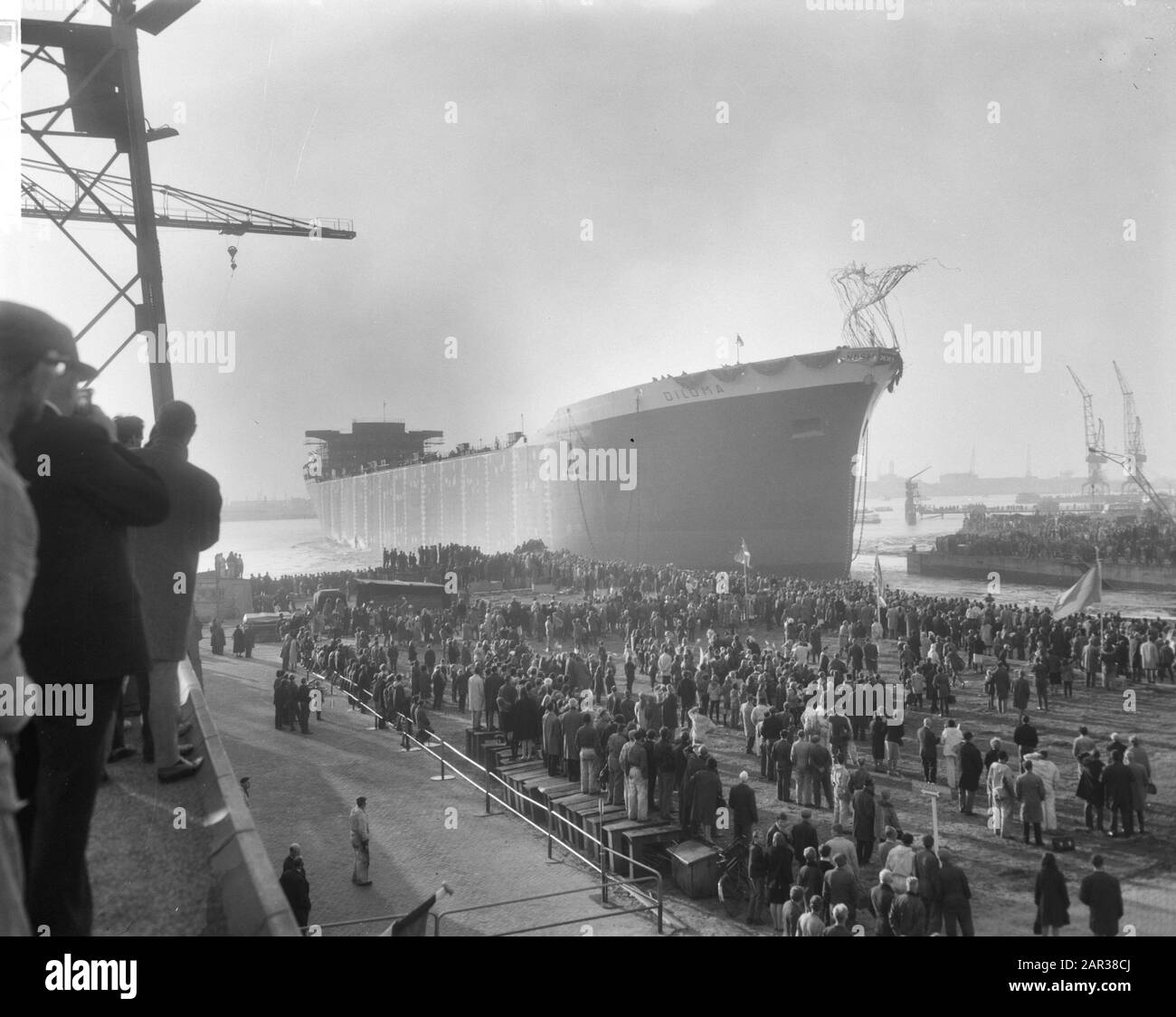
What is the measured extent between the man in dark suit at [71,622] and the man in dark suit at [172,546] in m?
1.26

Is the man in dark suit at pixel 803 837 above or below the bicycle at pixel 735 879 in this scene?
above

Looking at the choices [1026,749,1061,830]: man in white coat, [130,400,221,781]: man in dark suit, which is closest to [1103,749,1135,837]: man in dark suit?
[1026,749,1061,830]: man in white coat

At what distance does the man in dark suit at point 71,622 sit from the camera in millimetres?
1938

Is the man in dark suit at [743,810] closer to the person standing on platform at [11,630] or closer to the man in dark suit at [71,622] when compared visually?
the man in dark suit at [71,622]

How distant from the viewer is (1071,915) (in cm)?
660

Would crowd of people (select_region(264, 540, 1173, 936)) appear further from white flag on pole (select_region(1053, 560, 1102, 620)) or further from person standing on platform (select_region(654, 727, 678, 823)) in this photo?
white flag on pole (select_region(1053, 560, 1102, 620))

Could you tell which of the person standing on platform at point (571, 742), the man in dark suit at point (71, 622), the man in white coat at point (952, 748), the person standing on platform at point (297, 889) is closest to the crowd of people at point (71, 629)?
the man in dark suit at point (71, 622)

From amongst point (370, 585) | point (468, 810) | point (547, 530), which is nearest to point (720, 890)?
point (468, 810)

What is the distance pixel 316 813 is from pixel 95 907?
732 cm

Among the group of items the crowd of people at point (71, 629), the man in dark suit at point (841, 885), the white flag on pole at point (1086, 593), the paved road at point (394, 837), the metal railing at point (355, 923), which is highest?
the crowd of people at point (71, 629)

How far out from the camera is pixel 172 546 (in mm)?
3430

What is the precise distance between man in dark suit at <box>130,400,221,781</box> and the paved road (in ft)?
13.1

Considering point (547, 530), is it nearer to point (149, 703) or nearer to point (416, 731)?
point (416, 731)

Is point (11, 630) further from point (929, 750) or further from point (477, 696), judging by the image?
point (477, 696)
